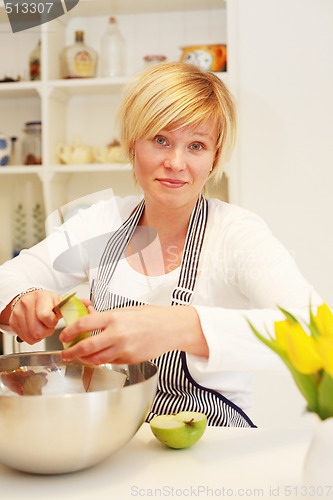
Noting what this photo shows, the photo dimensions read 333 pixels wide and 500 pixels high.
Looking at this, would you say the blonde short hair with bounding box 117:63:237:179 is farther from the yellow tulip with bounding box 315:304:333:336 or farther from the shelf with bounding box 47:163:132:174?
the shelf with bounding box 47:163:132:174

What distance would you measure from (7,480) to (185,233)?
2.37ft

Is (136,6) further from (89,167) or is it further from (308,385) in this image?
(308,385)

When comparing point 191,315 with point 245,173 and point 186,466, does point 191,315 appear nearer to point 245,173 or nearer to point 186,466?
point 186,466

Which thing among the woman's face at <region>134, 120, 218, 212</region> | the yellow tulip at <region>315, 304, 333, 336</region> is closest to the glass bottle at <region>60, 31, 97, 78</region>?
the woman's face at <region>134, 120, 218, 212</region>

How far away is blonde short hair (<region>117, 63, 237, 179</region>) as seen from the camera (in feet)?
3.77

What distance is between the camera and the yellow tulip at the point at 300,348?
0.54 m

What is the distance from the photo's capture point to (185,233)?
4.30 feet

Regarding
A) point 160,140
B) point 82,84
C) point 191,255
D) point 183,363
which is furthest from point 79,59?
point 183,363

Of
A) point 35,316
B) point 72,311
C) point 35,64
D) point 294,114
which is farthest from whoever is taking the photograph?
point 35,64

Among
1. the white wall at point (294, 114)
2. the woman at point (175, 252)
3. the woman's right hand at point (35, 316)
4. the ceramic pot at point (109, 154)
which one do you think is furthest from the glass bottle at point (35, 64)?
the woman's right hand at point (35, 316)

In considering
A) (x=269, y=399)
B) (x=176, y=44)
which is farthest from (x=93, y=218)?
(x=176, y=44)

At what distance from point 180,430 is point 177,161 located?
1.93ft

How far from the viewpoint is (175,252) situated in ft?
4.19

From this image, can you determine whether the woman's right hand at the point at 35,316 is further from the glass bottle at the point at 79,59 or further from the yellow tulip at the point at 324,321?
the glass bottle at the point at 79,59
